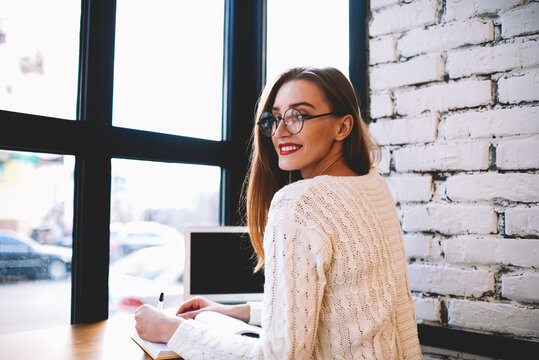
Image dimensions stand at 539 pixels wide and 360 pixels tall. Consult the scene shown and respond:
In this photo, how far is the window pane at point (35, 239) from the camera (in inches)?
59.1

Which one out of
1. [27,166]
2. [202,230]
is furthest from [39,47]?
[202,230]

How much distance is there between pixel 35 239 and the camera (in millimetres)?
1557

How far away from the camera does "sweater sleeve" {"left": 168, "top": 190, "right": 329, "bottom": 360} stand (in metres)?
0.92

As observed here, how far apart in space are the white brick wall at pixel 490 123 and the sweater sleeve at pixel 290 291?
2.68 ft

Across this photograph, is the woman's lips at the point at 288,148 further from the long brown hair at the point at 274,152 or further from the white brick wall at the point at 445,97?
the white brick wall at the point at 445,97

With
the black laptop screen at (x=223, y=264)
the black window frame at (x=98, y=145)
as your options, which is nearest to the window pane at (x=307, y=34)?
the black window frame at (x=98, y=145)

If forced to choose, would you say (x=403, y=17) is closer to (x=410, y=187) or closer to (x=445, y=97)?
(x=445, y=97)

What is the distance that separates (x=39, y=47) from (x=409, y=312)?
1.50m

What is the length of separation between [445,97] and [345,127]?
1.65ft

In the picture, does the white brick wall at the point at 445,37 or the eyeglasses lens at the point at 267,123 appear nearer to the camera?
the eyeglasses lens at the point at 267,123

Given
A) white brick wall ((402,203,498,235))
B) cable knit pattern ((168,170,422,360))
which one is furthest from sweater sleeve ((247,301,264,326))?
white brick wall ((402,203,498,235))

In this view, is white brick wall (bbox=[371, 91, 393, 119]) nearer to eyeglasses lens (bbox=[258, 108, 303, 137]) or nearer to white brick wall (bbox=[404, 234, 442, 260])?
white brick wall (bbox=[404, 234, 442, 260])

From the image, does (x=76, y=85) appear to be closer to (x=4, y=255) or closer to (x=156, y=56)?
(x=156, y=56)

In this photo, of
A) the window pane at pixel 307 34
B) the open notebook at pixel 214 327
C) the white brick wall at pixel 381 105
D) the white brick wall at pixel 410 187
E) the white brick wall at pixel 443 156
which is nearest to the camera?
the open notebook at pixel 214 327
